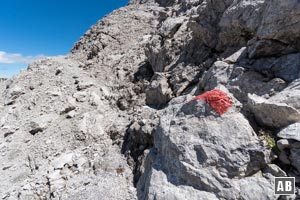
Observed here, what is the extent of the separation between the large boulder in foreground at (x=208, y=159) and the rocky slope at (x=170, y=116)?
0.03 meters

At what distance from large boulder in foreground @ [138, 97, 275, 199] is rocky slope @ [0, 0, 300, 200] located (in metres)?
0.03

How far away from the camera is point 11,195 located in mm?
13062

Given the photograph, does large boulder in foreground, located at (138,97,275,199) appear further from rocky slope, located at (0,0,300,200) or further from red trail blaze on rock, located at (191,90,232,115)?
red trail blaze on rock, located at (191,90,232,115)

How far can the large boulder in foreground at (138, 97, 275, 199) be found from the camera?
7367 mm

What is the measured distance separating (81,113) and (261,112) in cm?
1467

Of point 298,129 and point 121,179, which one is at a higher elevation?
point 298,129

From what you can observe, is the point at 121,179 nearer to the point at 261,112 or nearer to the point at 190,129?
the point at 190,129

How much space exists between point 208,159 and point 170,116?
109 inches

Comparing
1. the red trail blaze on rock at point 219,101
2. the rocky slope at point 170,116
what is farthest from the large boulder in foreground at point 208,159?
the red trail blaze on rock at point 219,101

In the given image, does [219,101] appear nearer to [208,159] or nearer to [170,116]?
[208,159]

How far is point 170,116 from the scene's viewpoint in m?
10.1

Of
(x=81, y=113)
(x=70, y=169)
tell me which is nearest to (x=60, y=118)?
(x=81, y=113)

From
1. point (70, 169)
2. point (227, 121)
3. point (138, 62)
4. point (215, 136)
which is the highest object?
point (138, 62)

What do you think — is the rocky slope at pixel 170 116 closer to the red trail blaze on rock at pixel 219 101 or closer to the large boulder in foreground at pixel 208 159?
the large boulder in foreground at pixel 208 159
